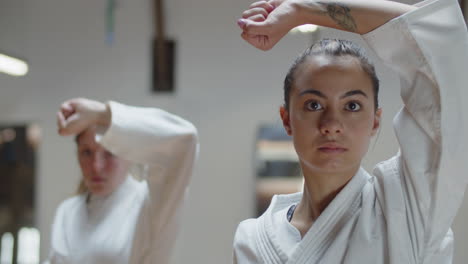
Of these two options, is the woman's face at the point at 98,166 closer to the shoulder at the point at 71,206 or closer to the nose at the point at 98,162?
the nose at the point at 98,162

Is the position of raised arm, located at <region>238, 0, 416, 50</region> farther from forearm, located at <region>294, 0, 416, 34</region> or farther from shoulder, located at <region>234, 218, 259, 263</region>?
shoulder, located at <region>234, 218, 259, 263</region>

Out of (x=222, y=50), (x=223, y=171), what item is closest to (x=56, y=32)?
(x=222, y=50)

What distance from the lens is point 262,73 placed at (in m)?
2.82

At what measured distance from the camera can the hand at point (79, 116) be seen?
132 cm

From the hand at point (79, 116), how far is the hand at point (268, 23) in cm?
69

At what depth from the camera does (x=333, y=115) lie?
2.59 ft

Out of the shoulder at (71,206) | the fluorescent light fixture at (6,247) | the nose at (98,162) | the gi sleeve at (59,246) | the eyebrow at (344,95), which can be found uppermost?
the eyebrow at (344,95)

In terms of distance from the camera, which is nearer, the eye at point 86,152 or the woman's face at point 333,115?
the woman's face at point 333,115

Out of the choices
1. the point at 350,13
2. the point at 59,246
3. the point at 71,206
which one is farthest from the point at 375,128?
the point at 71,206

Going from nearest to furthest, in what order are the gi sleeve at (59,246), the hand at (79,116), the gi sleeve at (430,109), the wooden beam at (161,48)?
the gi sleeve at (430,109) < the hand at (79,116) < the gi sleeve at (59,246) < the wooden beam at (161,48)

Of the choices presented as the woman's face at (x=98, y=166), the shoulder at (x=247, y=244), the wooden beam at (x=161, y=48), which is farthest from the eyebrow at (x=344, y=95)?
the wooden beam at (x=161, y=48)

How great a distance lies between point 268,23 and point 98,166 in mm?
969

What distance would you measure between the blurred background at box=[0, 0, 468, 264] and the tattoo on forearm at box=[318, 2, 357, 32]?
78.1 inches

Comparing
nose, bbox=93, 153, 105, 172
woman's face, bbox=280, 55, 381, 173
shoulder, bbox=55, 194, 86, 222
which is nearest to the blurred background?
shoulder, bbox=55, 194, 86, 222
